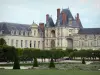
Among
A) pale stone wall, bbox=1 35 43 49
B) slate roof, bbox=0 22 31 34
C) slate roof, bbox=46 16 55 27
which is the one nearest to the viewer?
slate roof, bbox=0 22 31 34

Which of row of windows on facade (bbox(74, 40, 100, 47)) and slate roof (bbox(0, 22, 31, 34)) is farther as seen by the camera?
row of windows on facade (bbox(74, 40, 100, 47))

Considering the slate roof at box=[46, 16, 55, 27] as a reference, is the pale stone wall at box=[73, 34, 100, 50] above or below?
below

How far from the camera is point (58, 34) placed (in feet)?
221

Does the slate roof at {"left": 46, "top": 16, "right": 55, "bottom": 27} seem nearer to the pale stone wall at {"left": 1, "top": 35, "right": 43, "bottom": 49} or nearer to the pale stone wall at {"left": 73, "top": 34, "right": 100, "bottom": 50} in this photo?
Result: the pale stone wall at {"left": 1, "top": 35, "right": 43, "bottom": 49}

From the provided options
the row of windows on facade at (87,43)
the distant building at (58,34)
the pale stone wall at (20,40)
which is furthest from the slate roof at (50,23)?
the row of windows on facade at (87,43)

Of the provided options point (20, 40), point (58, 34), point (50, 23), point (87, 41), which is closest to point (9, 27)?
point (20, 40)

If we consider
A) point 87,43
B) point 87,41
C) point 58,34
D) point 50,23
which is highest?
point 50,23

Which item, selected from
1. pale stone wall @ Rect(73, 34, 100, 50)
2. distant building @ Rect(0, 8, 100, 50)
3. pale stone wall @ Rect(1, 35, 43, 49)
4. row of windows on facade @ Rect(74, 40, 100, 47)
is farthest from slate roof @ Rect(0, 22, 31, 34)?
row of windows on facade @ Rect(74, 40, 100, 47)

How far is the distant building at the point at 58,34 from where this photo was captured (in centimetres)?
6241

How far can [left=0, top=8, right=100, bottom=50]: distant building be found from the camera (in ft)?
205

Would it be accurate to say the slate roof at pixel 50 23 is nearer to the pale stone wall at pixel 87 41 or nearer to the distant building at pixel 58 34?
the distant building at pixel 58 34

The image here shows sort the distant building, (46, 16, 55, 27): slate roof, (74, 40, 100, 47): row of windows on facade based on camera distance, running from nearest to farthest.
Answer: the distant building → (74, 40, 100, 47): row of windows on facade → (46, 16, 55, 27): slate roof

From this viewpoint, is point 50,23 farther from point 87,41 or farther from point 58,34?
point 87,41

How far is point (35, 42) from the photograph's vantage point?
216ft
